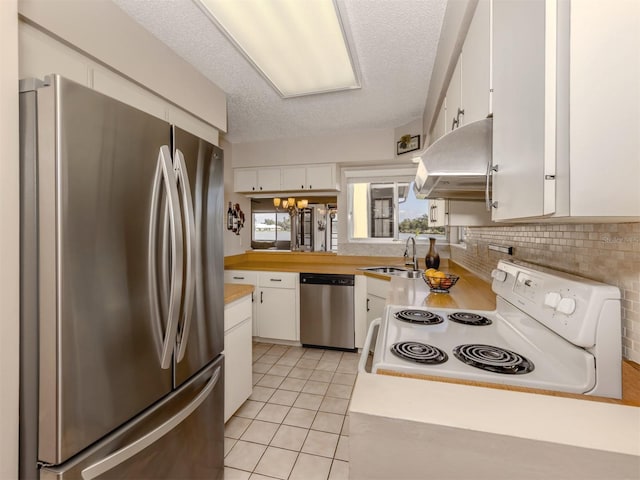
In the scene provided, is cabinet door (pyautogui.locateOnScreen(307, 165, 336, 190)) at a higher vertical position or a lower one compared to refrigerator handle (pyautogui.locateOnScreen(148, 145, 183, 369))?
higher

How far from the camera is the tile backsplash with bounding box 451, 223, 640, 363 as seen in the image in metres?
0.74

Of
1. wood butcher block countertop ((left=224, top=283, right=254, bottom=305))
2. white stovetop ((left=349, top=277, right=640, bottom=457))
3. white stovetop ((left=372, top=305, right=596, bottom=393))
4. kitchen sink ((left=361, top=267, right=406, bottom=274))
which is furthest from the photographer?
kitchen sink ((left=361, top=267, right=406, bottom=274))

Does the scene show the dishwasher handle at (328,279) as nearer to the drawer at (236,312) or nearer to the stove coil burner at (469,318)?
the drawer at (236,312)

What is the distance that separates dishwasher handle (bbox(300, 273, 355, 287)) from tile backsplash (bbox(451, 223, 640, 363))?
5.98 ft

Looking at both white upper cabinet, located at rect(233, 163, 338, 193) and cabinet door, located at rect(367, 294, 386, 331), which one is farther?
white upper cabinet, located at rect(233, 163, 338, 193)

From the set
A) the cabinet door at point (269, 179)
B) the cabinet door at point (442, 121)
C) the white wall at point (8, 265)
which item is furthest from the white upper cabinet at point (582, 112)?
the cabinet door at point (269, 179)

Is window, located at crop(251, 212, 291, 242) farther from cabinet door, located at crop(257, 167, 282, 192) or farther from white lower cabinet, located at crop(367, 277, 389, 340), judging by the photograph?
white lower cabinet, located at crop(367, 277, 389, 340)

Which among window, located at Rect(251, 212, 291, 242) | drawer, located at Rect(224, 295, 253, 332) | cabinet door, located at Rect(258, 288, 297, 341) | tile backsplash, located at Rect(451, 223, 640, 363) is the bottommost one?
cabinet door, located at Rect(258, 288, 297, 341)

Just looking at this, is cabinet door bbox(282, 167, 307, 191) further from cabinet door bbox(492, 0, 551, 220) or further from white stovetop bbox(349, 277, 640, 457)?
white stovetop bbox(349, 277, 640, 457)

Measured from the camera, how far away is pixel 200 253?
1338 millimetres

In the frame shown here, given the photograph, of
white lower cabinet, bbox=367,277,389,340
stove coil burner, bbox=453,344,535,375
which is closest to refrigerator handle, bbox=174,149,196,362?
stove coil burner, bbox=453,344,535,375

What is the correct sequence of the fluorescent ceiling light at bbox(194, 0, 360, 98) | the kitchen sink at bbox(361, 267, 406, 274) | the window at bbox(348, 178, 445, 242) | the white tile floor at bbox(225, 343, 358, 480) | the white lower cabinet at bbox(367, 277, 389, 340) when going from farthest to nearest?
1. the window at bbox(348, 178, 445, 242)
2. the kitchen sink at bbox(361, 267, 406, 274)
3. the white lower cabinet at bbox(367, 277, 389, 340)
4. the white tile floor at bbox(225, 343, 358, 480)
5. the fluorescent ceiling light at bbox(194, 0, 360, 98)

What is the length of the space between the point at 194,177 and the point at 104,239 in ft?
1.55

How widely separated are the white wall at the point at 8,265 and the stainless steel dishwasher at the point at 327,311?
2.53 m
